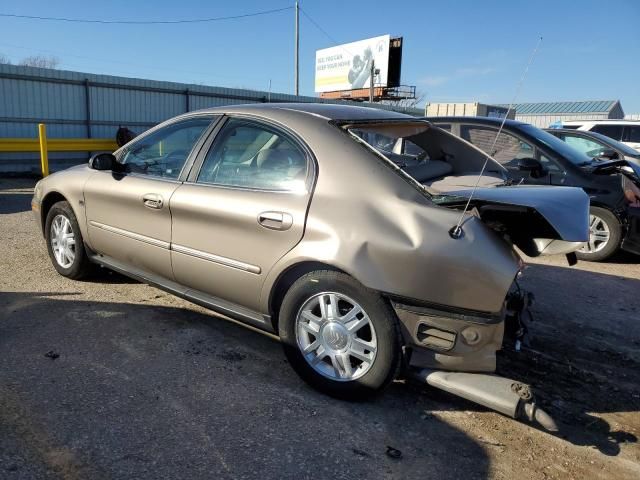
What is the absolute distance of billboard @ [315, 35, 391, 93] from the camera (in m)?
42.2

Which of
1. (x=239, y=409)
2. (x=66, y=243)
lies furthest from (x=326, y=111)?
(x=66, y=243)

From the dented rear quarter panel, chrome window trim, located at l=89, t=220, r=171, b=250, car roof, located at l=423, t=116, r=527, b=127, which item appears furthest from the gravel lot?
car roof, located at l=423, t=116, r=527, b=127

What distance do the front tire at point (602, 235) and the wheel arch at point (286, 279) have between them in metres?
4.55

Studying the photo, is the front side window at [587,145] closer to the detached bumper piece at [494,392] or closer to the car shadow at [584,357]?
the car shadow at [584,357]

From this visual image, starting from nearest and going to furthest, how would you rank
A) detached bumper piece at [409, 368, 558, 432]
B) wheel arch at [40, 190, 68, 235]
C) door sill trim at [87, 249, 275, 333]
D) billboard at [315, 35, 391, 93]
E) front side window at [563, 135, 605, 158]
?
detached bumper piece at [409, 368, 558, 432]
door sill trim at [87, 249, 275, 333]
wheel arch at [40, 190, 68, 235]
front side window at [563, 135, 605, 158]
billboard at [315, 35, 391, 93]

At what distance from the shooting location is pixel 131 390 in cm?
288

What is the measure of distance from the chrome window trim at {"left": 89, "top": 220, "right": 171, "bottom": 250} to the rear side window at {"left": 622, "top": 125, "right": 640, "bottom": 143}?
15.1 m

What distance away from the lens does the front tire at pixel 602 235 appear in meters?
6.21

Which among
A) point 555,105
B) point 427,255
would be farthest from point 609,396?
point 555,105

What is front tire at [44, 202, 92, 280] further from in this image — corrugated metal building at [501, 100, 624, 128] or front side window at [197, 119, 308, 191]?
corrugated metal building at [501, 100, 624, 128]

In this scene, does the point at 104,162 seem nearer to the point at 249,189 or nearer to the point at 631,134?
the point at 249,189

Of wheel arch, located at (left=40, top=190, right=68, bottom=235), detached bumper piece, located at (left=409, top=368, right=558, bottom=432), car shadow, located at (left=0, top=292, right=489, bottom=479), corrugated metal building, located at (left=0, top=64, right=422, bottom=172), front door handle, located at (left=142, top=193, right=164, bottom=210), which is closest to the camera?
car shadow, located at (left=0, top=292, right=489, bottom=479)

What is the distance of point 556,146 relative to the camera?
6453mm

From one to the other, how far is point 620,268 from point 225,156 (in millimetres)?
5153
